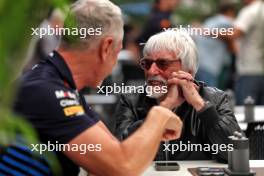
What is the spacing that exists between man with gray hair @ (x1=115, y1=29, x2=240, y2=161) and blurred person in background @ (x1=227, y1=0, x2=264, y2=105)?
3806 millimetres

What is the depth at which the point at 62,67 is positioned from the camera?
2.29 metres

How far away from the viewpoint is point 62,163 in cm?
229

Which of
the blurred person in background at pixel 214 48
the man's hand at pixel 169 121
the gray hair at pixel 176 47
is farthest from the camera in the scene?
the blurred person in background at pixel 214 48

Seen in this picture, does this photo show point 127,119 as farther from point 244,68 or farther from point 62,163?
point 244,68

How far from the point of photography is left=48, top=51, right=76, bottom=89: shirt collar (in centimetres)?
229

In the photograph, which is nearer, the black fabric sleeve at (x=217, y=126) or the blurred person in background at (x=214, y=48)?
the black fabric sleeve at (x=217, y=126)

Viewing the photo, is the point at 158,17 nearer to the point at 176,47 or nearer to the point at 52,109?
the point at 176,47

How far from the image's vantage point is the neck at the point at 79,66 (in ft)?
7.55

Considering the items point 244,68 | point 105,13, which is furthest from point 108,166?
point 244,68

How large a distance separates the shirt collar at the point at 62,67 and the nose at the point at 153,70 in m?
0.84

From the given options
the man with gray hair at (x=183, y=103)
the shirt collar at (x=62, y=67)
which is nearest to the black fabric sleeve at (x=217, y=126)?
the man with gray hair at (x=183, y=103)

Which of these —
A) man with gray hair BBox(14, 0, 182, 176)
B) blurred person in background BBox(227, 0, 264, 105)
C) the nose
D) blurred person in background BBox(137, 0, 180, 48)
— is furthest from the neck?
blurred person in background BBox(137, 0, 180, 48)

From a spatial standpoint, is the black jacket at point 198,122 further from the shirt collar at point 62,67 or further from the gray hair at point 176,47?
the shirt collar at point 62,67

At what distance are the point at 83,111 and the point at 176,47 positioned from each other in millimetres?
1082
